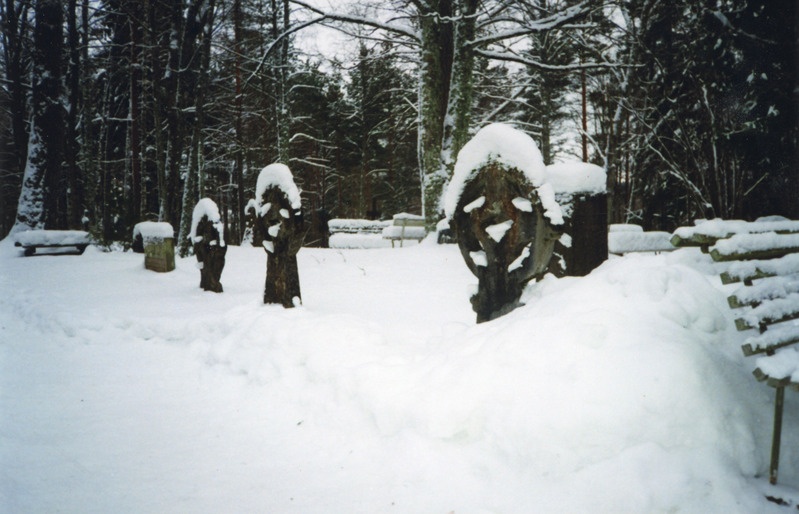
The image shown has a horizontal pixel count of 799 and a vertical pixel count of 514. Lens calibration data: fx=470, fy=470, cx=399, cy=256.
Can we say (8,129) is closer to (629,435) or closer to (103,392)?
(103,392)

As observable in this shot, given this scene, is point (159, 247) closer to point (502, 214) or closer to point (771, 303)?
point (502, 214)

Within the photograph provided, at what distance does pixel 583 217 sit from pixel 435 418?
2955mm

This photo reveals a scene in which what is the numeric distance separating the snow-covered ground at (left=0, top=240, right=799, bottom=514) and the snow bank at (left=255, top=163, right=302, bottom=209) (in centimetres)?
191

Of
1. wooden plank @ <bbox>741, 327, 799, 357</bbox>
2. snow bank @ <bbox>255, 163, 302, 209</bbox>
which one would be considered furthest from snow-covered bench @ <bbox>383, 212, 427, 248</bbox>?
wooden plank @ <bbox>741, 327, 799, 357</bbox>

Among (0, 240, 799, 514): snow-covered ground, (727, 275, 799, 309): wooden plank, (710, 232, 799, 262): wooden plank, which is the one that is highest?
(710, 232, 799, 262): wooden plank

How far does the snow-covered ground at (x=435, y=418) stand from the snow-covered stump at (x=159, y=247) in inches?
212

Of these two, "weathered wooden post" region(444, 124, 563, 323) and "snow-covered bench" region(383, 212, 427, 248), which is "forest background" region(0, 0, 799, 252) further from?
"weathered wooden post" region(444, 124, 563, 323)

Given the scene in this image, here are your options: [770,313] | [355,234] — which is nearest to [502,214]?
[770,313]

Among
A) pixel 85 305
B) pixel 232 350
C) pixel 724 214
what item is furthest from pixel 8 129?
pixel 724 214

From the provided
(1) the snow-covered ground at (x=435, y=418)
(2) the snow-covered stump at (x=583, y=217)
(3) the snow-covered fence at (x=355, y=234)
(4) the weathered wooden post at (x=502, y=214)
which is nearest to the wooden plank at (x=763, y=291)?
(1) the snow-covered ground at (x=435, y=418)

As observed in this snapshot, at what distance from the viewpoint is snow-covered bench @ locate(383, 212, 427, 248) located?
49.8 ft

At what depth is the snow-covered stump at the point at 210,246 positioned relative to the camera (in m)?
7.79

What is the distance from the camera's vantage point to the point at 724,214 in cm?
1013

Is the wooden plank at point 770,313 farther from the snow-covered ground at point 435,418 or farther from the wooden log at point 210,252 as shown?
the wooden log at point 210,252
